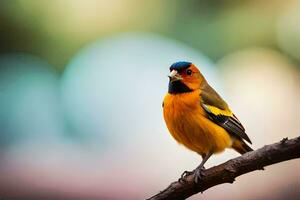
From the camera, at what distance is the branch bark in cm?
129

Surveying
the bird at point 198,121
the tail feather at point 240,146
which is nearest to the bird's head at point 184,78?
the bird at point 198,121

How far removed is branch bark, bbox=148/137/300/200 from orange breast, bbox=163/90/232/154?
252 mm

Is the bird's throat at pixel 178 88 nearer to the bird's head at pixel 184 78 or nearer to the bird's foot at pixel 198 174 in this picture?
the bird's head at pixel 184 78

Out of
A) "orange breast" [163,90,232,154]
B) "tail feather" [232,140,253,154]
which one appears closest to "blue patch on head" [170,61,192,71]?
"orange breast" [163,90,232,154]

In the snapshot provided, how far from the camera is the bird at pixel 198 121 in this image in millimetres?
1815

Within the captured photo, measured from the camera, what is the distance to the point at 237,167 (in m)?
1.42

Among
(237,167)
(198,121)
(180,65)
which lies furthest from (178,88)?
(237,167)

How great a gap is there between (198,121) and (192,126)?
0.11 ft

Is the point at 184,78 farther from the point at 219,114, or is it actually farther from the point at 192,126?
the point at 219,114

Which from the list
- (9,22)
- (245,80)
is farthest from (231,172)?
(9,22)

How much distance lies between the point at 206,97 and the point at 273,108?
8.77 ft

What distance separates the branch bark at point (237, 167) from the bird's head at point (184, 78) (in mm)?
267

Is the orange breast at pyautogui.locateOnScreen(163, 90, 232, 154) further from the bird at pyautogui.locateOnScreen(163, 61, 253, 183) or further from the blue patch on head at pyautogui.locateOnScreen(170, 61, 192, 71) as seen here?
the blue patch on head at pyautogui.locateOnScreen(170, 61, 192, 71)

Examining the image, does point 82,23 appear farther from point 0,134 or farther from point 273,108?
point 273,108
